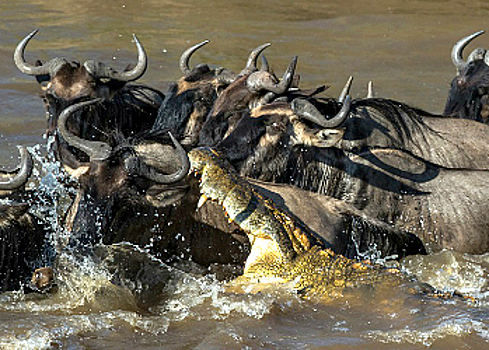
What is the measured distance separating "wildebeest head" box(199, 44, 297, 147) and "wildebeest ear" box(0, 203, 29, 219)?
2198 mm

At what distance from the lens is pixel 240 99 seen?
8430 mm

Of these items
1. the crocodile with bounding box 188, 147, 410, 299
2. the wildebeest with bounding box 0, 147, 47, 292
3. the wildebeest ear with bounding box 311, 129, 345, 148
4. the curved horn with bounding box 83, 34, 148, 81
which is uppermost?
the curved horn with bounding box 83, 34, 148, 81

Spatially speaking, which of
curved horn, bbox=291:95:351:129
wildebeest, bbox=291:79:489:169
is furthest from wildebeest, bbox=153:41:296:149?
curved horn, bbox=291:95:351:129

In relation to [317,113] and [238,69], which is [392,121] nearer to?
[317,113]

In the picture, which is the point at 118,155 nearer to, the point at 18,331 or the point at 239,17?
the point at 18,331

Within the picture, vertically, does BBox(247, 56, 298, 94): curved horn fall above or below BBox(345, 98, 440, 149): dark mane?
above

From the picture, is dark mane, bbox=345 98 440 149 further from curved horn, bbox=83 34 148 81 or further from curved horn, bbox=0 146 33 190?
curved horn, bbox=0 146 33 190

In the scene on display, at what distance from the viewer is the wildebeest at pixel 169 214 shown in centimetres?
594

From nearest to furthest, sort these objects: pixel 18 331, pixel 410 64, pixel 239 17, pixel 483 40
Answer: pixel 18 331 → pixel 410 64 → pixel 483 40 → pixel 239 17

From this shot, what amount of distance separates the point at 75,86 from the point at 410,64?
274 inches

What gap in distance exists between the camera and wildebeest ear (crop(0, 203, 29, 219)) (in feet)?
20.6

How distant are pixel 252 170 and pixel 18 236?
196 cm

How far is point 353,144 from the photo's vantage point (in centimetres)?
740

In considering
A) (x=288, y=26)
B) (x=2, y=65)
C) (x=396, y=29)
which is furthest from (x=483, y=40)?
(x=2, y=65)
